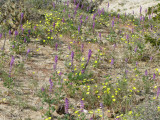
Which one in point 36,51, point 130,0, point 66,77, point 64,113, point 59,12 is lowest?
point 64,113

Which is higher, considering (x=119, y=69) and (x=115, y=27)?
(x=115, y=27)

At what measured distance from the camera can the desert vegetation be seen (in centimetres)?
457

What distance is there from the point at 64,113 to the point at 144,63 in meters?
3.47

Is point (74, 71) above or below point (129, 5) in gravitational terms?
below

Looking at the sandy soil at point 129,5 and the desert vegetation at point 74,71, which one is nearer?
the desert vegetation at point 74,71

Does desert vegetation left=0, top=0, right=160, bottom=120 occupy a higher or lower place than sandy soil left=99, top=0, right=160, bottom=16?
lower

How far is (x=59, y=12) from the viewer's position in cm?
1062

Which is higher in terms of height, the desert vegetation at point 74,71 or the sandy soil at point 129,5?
the sandy soil at point 129,5

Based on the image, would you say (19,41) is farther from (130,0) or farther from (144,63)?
(130,0)

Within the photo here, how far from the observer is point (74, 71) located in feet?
20.1

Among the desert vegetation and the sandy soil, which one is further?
the sandy soil

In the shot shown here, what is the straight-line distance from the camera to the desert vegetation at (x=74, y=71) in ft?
15.0

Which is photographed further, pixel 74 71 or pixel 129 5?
pixel 129 5

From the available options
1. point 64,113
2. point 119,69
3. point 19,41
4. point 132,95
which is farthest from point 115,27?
point 64,113
